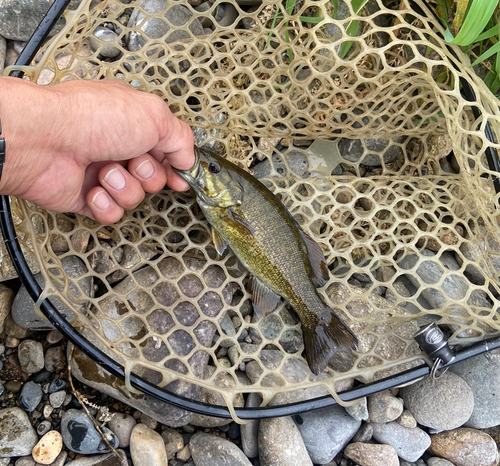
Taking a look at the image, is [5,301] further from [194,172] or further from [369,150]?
[369,150]

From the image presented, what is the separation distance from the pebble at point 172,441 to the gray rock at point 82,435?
0.38 m

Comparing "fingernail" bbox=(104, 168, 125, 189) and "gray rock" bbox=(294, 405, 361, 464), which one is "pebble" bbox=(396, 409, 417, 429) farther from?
"fingernail" bbox=(104, 168, 125, 189)

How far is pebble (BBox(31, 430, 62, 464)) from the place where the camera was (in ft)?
10.9

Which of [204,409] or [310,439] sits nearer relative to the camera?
[204,409]

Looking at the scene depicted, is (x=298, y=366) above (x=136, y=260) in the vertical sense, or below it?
below

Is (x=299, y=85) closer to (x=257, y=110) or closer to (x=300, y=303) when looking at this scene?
(x=257, y=110)

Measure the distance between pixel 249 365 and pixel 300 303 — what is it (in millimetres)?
751

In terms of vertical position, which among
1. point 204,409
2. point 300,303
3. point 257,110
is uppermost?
point 257,110

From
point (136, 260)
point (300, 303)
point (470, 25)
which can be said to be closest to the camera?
point (470, 25)

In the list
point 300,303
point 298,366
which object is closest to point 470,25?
point 300,303

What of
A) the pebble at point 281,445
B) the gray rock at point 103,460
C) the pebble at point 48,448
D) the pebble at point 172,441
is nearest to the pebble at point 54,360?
the pebble at point 48,448

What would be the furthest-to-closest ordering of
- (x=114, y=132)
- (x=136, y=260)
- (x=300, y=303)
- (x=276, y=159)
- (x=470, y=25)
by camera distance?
(x=276, y=159) < (x=136, y=260) < (x=300, y=303) < (x=470, y=25) < (x=114, y=132)

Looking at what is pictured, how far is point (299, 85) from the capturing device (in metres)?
3.44

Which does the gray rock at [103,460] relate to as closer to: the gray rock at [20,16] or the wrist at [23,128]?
the wrist at [23,128]
